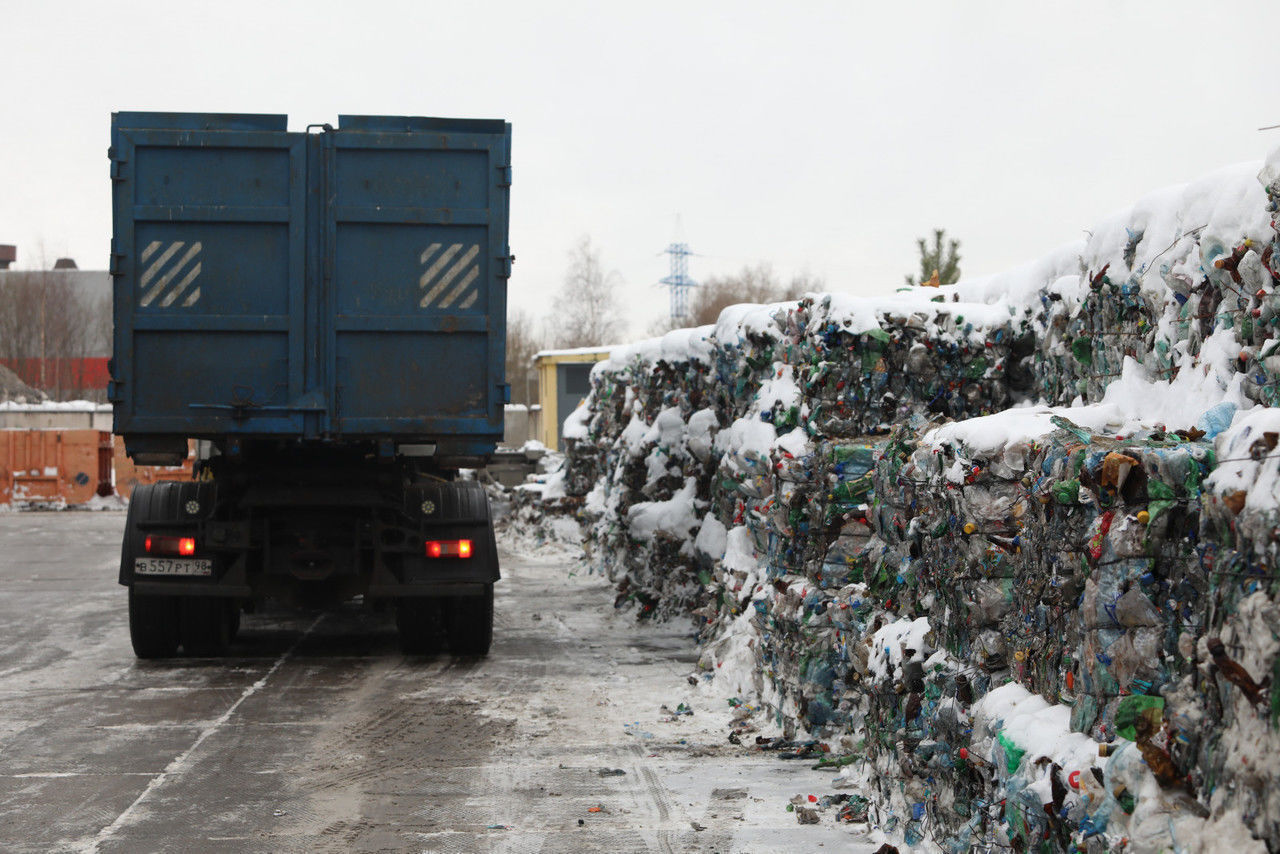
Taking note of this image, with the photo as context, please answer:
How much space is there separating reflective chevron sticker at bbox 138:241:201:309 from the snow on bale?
3.99 meters

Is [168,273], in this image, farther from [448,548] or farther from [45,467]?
[45,467]

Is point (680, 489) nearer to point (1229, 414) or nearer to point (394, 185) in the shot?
point (394, 185)

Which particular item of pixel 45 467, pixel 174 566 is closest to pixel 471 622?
pixel 174 566

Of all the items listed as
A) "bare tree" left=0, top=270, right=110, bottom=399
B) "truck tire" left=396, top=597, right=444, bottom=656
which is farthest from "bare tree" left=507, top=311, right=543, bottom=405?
"truck tire" left=396, top=597, right=444, bottom=656

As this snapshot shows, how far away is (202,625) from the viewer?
9734mm

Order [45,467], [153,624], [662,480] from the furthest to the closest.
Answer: [45,467] → [662,480] → [153,624]

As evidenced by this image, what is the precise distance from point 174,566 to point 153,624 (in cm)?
66

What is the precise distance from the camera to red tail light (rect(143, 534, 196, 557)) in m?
9.27

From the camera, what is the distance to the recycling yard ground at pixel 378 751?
17.6 feet

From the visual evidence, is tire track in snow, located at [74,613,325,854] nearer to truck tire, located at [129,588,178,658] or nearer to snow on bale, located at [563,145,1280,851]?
truck tire, located at [129,588,178,658]

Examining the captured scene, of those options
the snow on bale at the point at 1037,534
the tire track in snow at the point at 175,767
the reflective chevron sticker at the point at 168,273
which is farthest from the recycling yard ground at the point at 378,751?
the reflective chevron sticker at the point at 168,273

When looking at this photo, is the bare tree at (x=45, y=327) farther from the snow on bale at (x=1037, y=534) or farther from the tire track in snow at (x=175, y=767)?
the snow on bale at (x=1037, y=534)

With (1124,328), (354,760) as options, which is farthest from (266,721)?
(1124,328)

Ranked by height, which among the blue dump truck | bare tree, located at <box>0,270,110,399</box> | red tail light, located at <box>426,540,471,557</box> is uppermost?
bare tree, located at <box>0,270,110,399</box>
